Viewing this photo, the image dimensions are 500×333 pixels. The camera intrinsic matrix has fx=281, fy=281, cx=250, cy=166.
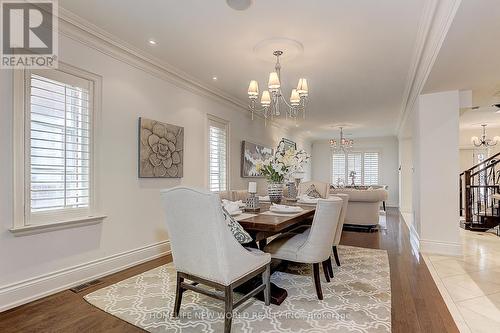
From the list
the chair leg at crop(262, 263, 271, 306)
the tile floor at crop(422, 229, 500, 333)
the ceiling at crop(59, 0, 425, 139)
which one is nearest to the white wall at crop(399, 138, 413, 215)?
the tile floor at crop(422, 229, 500, 333)

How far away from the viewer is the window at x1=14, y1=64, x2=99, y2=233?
2.44 metres

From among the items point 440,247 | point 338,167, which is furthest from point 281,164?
point 338,167

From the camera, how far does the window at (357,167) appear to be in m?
10.8

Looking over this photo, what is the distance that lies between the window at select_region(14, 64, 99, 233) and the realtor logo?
111 millimetres

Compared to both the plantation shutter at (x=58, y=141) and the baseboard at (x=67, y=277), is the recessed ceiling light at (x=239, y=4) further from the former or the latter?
the baseboard at (x=67, y=277)

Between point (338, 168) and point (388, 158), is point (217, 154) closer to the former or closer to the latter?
point (338, 168)

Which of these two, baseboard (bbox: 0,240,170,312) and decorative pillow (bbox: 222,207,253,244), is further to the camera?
baseboard (bbox: 0,240,170,312)

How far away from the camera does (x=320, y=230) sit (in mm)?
2432

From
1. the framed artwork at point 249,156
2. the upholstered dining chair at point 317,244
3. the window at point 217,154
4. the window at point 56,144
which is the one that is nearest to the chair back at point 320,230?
the upholstered dining chair at point 317,244

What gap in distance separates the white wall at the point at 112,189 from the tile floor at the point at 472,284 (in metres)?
3.33

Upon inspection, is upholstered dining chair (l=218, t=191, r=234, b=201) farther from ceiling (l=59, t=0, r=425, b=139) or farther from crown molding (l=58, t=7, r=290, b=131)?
crown molding (l=58, t=7, r=290, b=131)

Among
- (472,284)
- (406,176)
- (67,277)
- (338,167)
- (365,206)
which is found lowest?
(472,284)

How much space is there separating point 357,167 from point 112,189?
978cm

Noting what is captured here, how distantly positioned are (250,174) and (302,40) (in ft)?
11.4
